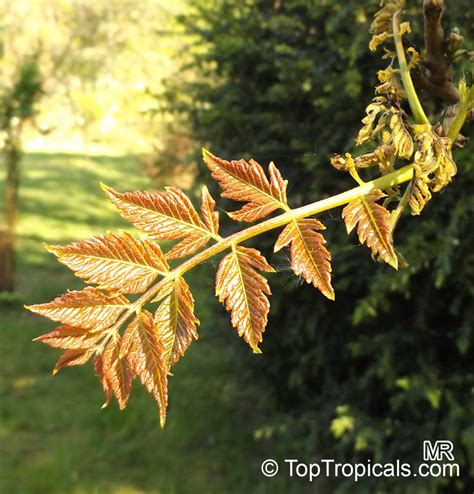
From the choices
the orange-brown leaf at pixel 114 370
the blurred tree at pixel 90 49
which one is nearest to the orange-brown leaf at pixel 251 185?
the orange-brown leaf at pixel 114 370

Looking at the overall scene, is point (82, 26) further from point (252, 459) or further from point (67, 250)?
point (67, 250)

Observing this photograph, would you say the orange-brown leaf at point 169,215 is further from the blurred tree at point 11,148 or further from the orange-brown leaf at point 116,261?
the blurred tree at point 11,148

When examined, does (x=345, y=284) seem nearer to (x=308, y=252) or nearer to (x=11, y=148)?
(x=308, y=252)

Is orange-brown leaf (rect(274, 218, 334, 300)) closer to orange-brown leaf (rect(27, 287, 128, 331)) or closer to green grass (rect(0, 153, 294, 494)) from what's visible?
orange-brown leaf (rect(27, 287, 128, 331))

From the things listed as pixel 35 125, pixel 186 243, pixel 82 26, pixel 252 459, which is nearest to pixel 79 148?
pixel 82 26

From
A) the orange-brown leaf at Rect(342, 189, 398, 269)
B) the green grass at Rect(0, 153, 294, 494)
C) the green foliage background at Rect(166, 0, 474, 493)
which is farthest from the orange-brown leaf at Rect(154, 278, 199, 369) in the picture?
Result: the green grass at Rect(0, 153, 294, 494)

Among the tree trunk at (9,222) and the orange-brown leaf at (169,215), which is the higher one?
the orange-brown leaf at (169,215)

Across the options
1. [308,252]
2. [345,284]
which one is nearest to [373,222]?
[308,252]
